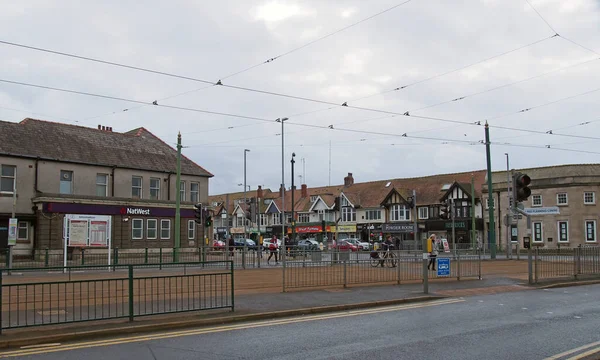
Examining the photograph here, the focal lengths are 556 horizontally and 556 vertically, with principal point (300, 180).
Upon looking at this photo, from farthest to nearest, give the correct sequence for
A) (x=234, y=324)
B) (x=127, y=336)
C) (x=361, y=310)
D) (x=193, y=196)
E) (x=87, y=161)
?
1. (x=193, y=196)
2. (x=87, y=161)
3. (x=361, y=310)
4. (x=234, y=324)
5. (x=127, y=336)

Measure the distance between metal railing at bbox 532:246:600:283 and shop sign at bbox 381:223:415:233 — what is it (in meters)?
46.7

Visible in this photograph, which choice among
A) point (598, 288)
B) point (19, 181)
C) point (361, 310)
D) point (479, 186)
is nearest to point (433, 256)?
point (598, 288)

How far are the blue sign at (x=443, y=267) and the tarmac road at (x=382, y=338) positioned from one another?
6141 millimetres

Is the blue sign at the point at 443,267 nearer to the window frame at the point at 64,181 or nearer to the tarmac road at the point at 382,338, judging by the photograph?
the tarmac road at the point at 382,338

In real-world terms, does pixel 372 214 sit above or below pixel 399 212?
below

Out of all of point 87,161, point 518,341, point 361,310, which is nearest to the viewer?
point 518,341

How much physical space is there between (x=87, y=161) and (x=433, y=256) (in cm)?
2723

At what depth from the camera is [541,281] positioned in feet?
62.8

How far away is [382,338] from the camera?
30.6ft

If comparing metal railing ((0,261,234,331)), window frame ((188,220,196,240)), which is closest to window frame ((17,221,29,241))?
window frame ((188,220,196,240))

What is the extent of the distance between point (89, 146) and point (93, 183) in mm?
2932

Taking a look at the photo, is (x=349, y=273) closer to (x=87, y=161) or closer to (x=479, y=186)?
(x=87, y=161)

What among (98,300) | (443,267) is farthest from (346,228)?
(98,300)

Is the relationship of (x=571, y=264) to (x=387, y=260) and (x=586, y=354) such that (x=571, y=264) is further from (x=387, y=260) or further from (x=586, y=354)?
(x=586, y=354)
